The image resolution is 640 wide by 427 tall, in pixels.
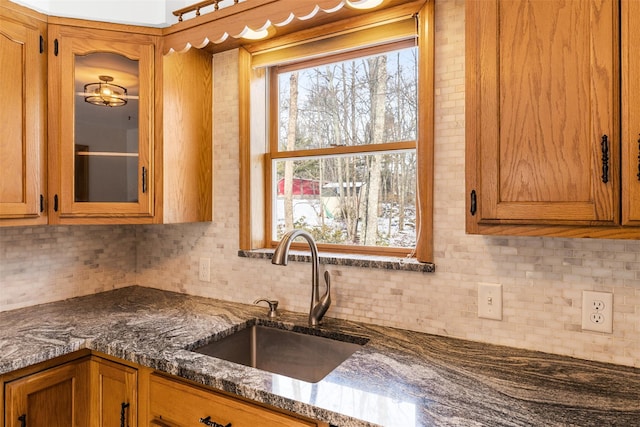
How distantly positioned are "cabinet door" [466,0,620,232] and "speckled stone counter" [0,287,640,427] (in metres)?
0.44

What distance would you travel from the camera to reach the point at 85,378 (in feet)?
4.72

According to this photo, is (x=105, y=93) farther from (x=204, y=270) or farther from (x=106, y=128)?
(x=204, y=270)

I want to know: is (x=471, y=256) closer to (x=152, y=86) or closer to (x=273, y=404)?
(x=273, y=404)

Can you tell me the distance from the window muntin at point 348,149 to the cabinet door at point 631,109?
78 centimetres

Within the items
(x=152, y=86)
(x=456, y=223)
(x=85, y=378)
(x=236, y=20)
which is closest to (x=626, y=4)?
(x=456, y=223)

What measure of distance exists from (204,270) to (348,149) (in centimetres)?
97

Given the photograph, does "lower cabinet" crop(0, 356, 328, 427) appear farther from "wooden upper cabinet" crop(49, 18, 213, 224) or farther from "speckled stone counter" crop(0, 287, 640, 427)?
"wooden upper cabinet" crop(49, 18, 213, 224)

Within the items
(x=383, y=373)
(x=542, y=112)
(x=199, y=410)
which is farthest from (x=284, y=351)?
(x=542, y=112)

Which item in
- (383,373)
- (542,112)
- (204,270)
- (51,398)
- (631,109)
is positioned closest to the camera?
(631,109)

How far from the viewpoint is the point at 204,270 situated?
2.04 metres

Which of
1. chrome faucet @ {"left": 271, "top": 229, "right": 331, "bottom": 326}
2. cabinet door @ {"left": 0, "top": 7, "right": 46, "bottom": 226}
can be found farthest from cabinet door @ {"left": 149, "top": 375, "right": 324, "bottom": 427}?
cabinet door @ {"left": 0, "top": 7, "right": 46, "bottom": 226}

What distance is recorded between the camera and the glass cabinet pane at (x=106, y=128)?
172 cm

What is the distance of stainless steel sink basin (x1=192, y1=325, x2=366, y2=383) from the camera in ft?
4.86

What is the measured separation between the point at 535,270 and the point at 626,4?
2.53 ft
